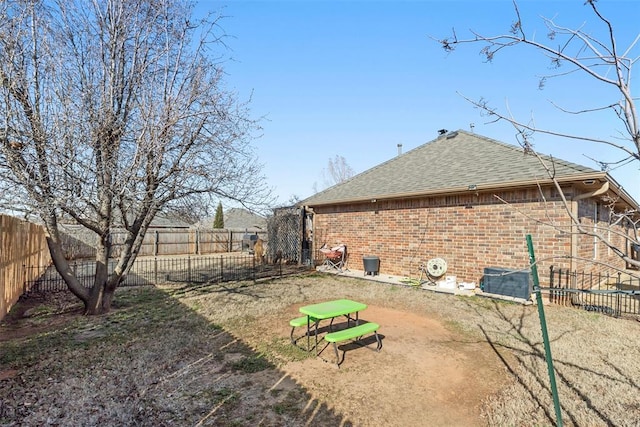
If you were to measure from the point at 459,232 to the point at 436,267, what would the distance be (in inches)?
50.5

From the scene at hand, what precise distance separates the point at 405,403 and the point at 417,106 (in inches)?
370

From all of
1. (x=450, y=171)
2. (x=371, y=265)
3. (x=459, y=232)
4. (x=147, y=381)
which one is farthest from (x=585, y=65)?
(x=371, y=265)

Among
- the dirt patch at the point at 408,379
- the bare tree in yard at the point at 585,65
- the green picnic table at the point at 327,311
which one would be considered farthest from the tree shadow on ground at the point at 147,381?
the bare tree in yard at the point at 585,65

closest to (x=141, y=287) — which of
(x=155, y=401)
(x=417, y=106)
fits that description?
(x=155, y=401)

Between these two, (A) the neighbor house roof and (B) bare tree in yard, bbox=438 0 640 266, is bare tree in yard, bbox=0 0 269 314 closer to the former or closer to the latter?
(A) the neighbor house roof

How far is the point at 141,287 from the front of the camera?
10.5 m

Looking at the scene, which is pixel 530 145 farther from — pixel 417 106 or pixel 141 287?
pixel 141 287

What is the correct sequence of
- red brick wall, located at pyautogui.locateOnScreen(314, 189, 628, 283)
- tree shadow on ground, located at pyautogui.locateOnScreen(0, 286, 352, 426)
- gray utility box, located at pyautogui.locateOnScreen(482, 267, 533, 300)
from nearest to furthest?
tree shadow on ground, located at pyautogui.locateOnScreen(0, 286, 352, 426), gray utility box, located at pyautogui.locateOnScreen(482, 267, 533, 300), red brick wall, located at pyautogui.locateOnScreen(314, 189, 628, 283)

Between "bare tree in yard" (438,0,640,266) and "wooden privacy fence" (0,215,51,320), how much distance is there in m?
9.01

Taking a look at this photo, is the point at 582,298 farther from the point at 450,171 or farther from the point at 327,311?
the point at 327,311

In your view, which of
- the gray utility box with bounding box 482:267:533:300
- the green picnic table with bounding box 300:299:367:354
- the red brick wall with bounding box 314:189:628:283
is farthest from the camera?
the red brick wall with bounding box 314:189:628:283

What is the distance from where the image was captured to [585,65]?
5.80ft

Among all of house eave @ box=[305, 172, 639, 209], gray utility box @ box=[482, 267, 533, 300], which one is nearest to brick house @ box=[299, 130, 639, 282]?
house eave @ box=[305, 172, 639, 209]

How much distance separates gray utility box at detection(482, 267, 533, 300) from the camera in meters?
8.00
